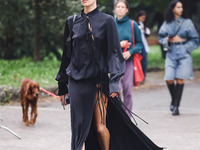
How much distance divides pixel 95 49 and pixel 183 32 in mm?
5114

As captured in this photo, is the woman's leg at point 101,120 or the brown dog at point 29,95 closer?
the woman's leg at point 101,120

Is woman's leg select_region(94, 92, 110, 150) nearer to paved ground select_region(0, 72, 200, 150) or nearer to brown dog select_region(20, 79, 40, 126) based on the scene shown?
paved ground select_region(0, 72, 200, 150)

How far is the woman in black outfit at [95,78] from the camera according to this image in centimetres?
478

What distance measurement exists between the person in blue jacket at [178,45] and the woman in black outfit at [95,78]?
15.3ft

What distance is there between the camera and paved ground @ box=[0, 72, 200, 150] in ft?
22.8

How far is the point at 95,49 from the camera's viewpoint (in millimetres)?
4758

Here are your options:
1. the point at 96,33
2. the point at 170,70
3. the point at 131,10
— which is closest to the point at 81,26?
the point at 96,33

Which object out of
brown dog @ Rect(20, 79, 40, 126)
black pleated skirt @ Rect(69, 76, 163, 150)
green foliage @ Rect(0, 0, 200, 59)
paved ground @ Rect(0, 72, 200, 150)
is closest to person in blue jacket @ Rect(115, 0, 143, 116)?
paved ground @ Rect(0, 72, 200, 150)

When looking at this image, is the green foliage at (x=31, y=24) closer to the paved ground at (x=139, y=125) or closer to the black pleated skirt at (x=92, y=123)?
the paved ground at (x=139, y=125)

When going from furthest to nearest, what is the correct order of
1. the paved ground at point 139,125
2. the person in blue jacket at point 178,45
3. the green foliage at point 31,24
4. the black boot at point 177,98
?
the green foliage at point 31,24 < the black boot at point 177,98 < the person in blue jacket at point 178,45 < the paved ground at point 139,125

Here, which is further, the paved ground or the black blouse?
the paved ground

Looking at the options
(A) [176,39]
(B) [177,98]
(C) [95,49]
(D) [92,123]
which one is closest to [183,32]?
(A) [176,39]

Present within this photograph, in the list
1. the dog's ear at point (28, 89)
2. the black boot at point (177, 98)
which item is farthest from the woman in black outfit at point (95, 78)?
the black boot at point (177, 98)

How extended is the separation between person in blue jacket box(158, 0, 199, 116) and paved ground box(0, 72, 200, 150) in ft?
2.35
